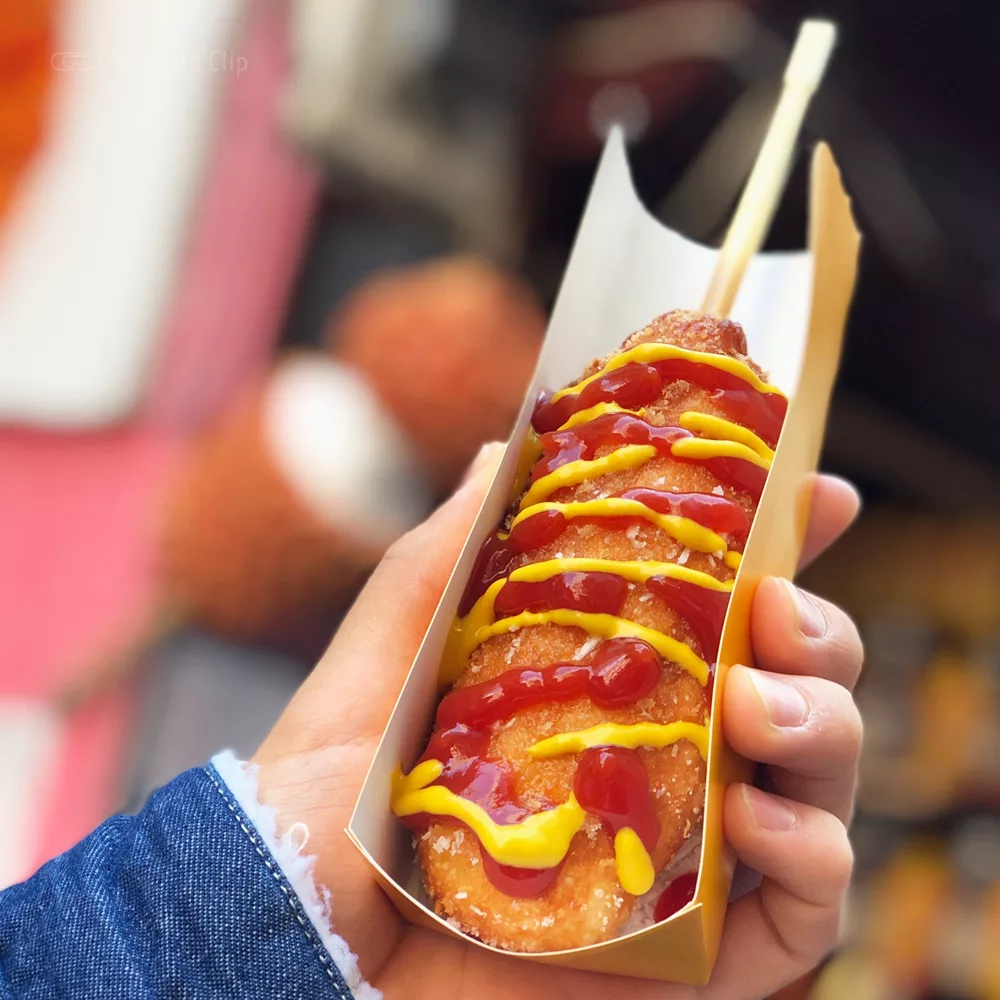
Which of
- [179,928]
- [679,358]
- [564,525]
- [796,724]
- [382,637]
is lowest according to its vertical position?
[179,928]

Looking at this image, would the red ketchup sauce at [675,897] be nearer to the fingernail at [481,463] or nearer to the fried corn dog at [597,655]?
the fried corn dog at [597,655]

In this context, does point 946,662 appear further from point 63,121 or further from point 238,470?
point 63,121

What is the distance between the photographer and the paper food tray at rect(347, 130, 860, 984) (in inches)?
38.2

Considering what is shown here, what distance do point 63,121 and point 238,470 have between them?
118cm

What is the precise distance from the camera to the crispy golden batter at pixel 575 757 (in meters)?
0.98

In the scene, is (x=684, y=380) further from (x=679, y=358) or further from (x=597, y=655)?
(x=597, y=655)

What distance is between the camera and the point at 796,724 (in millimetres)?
1092

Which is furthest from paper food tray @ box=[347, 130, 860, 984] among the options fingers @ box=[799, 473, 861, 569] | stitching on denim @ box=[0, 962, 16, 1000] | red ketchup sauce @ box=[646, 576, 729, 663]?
stitching on denim @ box=[0, 962, 16, 1000]

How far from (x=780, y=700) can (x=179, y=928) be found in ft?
2.53

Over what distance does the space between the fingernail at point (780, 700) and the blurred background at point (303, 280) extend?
3.20ft

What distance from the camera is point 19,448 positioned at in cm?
253

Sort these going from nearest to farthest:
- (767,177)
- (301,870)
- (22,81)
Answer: (301,870)
(767,177)
(22,81)

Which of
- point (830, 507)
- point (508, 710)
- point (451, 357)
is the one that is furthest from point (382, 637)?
point (451, 357)

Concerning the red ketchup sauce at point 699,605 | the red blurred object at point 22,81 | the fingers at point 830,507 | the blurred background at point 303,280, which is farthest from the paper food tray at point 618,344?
the red blurred object at point 22,81
